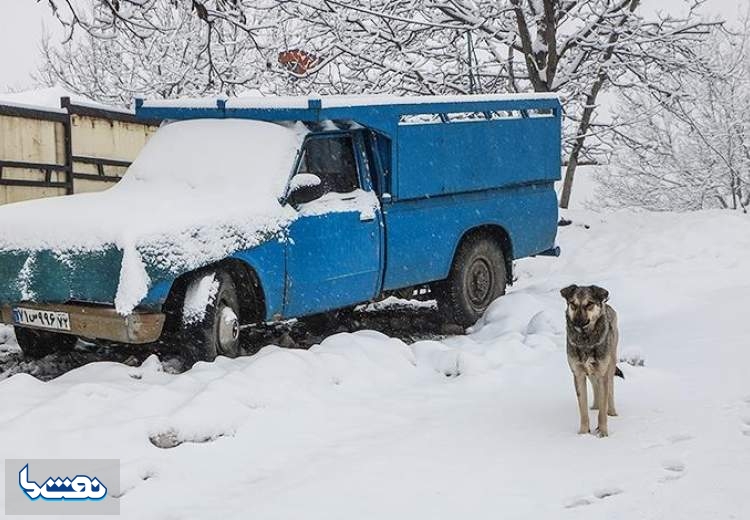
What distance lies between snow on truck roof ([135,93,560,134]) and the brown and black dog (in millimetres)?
3081

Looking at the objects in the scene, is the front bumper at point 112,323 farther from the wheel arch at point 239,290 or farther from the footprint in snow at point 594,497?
the footprint in snow at point 594,497

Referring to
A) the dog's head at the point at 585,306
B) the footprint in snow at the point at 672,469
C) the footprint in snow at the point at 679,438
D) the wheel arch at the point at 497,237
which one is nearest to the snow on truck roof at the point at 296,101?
the wheel arch at the point at 497,237

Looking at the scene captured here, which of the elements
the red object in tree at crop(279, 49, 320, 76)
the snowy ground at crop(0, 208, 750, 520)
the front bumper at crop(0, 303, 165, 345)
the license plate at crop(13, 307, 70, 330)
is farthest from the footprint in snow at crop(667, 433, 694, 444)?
the red object in tree at crop(279, 49, 320, 76)

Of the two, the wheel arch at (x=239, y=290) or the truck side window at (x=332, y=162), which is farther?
the truck side window at (x=332, y=162)

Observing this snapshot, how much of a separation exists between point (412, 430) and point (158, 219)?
7.83ft

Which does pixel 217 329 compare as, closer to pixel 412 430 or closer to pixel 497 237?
pixel 412 430

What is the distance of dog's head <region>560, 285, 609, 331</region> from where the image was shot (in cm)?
534

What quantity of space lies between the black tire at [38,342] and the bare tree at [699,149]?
69.3 feet

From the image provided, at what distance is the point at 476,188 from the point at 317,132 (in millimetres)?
1990

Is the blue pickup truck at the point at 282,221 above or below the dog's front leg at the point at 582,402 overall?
above

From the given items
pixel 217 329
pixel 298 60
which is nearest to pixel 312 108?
pixel 217 329

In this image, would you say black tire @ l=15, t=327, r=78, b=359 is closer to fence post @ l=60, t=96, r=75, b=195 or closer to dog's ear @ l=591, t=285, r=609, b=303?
dog's ear @ l=591, t=285, r=609, b=303

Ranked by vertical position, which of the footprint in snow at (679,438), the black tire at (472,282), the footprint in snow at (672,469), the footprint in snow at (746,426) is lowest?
the footprint in snow at (672,469)

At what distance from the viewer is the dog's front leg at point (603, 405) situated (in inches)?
210
